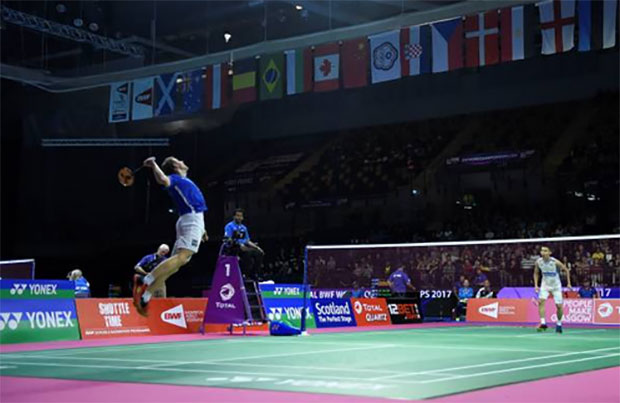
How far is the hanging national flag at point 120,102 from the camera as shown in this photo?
29.4 metres

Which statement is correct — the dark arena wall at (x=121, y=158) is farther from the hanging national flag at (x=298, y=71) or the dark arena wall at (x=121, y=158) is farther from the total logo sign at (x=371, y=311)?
the total logo sign at (x=371, y=311)

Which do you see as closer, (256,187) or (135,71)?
(135,71)

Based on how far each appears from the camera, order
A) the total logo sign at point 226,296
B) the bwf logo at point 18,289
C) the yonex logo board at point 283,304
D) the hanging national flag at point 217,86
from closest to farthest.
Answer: the total logo sign at point 226,296, the yonex logo board at point 283,304, the bwf logo at point 18,289, the hanging national flag at point 217,86

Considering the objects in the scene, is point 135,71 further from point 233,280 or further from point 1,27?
point 233,280

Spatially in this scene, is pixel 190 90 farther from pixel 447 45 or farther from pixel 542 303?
pixel 542 303

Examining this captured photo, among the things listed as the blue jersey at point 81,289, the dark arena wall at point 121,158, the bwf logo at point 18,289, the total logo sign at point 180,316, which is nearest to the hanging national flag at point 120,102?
the dark arena wall at point 121,158

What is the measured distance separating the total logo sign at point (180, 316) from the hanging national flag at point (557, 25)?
39.2 ft

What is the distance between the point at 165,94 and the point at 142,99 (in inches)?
44.3

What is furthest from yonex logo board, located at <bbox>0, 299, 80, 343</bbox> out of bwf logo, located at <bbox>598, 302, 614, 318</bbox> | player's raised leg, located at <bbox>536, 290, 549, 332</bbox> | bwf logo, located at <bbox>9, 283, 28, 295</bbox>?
bwf logo, located at <bbox>598, 302, 614, 318</bbox>

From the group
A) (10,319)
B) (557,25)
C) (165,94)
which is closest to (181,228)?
(10,319)

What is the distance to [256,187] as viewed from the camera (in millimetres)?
38000

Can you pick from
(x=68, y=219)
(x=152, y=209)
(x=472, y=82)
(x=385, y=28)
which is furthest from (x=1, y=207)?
(x=472, y=82)

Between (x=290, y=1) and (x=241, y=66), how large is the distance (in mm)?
2829

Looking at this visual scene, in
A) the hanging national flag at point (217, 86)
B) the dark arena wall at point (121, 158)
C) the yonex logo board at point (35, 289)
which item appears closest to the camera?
the yonex logo board at point (35, 289)
